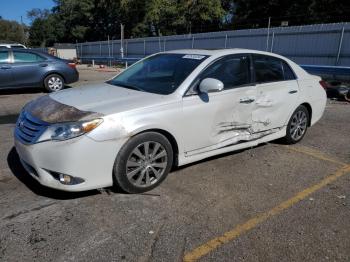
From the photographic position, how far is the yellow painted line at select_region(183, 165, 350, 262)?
305 cm

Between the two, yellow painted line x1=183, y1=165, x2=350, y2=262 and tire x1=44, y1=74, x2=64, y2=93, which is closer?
yellow painted line x1=183, y1=165, x2=350, y2=262

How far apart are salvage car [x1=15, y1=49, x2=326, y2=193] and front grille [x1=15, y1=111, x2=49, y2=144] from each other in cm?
1

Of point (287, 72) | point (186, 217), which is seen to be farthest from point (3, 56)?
point (186, 217)

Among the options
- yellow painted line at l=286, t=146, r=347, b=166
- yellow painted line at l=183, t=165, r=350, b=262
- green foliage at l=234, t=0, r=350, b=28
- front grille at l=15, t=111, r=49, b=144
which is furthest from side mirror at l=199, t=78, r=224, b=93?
green foliage at l=234, t=0, r=350, b=28

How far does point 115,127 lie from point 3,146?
2867mm

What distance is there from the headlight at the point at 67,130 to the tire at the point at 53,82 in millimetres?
8502

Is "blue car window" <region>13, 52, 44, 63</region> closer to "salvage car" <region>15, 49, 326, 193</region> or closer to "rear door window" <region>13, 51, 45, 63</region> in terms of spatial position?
"rear door window" <region>13, 51, 45, 63</region>

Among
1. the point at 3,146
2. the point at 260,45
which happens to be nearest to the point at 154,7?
the point at 260,45

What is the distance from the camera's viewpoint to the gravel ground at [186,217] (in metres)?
3.06

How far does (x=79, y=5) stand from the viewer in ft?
213

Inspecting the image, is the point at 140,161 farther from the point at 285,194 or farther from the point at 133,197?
the point at 285,194

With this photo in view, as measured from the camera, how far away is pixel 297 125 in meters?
6.01

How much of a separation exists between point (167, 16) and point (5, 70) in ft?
132

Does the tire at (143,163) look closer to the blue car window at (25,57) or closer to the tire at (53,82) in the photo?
the tire at (53,82)
